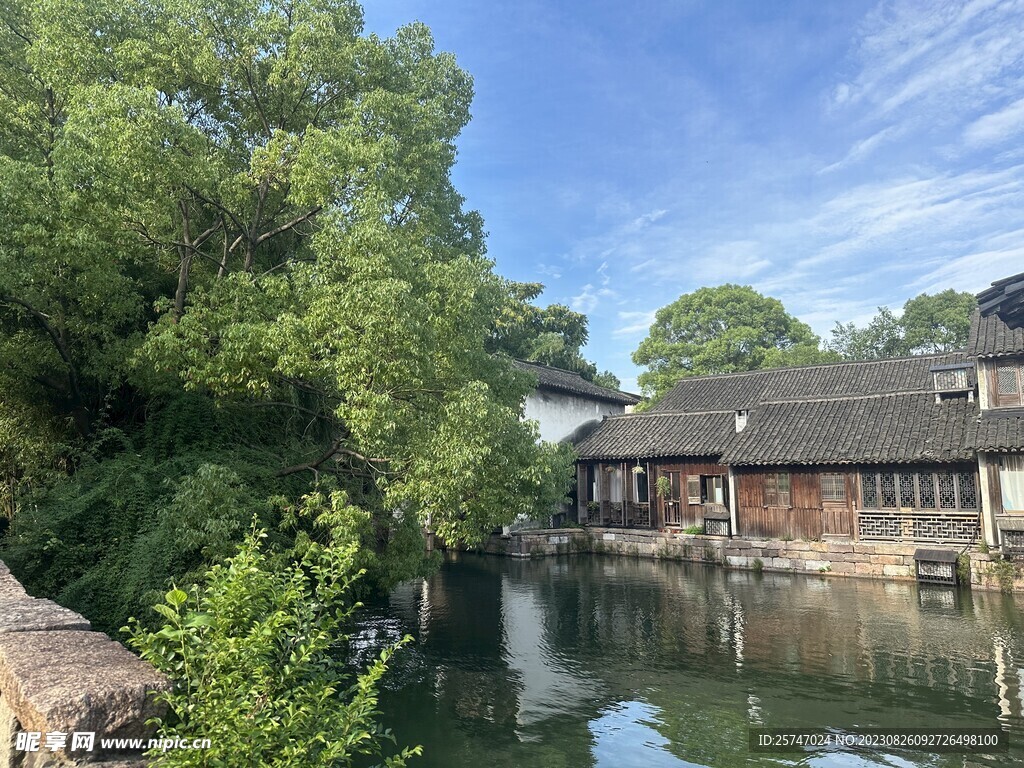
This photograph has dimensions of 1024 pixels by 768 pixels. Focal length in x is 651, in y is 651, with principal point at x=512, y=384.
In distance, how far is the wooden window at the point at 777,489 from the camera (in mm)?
20375

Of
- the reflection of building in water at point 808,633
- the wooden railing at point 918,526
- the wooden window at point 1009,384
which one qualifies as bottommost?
the reflection of building in water at point 808,633

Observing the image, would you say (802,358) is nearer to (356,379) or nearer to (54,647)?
(356,379)

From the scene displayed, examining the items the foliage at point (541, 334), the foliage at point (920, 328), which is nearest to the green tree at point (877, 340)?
the foliage at point (920, 328)

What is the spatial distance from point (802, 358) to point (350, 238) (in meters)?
34.1

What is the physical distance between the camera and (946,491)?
1770 cm

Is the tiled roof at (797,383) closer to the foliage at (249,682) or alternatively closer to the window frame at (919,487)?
the window frame at (919,487)

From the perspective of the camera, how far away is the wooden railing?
1714cm

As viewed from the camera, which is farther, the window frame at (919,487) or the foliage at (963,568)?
the window frame at (919,487)

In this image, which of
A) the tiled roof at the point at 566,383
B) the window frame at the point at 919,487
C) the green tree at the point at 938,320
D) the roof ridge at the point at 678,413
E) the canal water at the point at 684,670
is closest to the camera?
the canal water at the point at 684,670

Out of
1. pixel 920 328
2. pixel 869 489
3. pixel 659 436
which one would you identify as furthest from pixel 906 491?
pixel 920 328

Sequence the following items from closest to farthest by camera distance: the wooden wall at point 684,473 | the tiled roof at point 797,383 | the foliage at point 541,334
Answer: the wooden wall at point 684,473 < the tiled roof at point 797,383 < the foliage at point 541,334

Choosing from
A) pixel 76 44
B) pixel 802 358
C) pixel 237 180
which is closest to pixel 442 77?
pixel 237 180

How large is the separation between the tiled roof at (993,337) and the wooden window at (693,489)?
9.35 m

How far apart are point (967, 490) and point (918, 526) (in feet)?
5.09
